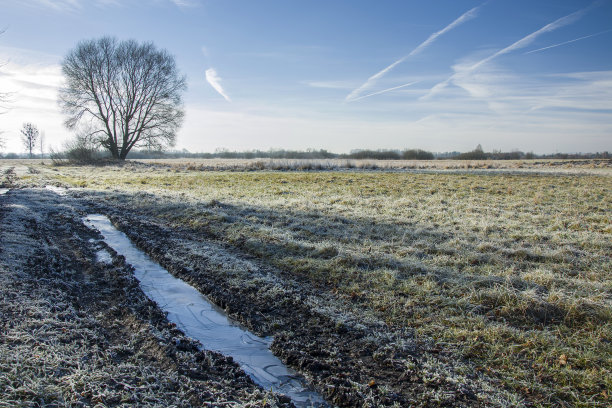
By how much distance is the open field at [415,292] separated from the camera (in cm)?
311

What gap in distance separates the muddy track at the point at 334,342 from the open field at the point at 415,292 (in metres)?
0.02

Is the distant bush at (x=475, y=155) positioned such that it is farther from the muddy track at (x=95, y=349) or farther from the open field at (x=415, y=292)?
the muddy track at (x=95, y=349)

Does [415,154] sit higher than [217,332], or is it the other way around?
[415,154]

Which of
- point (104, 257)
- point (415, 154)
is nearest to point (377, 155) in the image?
point (415, 154)

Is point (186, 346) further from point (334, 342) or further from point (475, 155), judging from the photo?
point (475, 155)

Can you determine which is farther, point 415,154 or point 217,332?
point 415,154

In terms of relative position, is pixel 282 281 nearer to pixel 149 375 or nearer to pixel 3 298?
pixel 149 375

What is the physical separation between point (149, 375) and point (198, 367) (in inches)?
16.3

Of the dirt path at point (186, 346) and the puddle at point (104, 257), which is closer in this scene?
the dirt path at point (186, 346)

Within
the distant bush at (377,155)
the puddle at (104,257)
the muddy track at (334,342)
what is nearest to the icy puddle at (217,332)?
the muddy track at (334,342)

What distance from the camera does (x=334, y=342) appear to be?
145 inches

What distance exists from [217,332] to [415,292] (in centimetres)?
275

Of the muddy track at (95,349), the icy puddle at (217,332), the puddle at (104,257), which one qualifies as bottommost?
the icy puddle at (217,332)

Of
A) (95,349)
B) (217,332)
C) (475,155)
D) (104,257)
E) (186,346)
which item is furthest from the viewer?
(475,155)
